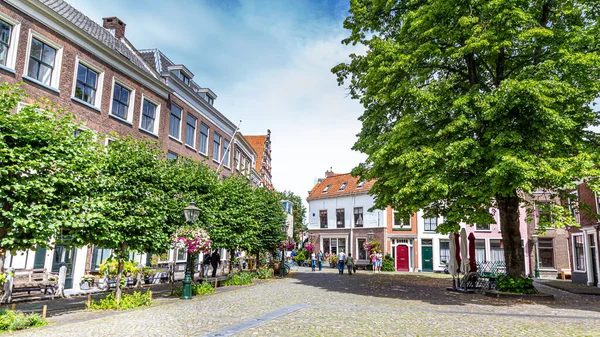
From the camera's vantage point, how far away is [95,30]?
21.2 meters

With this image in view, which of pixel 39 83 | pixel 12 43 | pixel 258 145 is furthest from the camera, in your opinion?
pixel 258 145

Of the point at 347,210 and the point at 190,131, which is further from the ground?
the point at 190,131

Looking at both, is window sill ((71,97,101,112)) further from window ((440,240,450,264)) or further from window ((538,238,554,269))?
window ((538,238,554,269))

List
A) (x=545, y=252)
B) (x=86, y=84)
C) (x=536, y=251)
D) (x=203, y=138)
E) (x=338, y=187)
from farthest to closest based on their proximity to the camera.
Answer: (x=338, y=187), (x=545, y=252), (x=536, y=251), (x=203, y=138), (x=86, y=84)

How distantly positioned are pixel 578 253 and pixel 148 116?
2870 centimetres

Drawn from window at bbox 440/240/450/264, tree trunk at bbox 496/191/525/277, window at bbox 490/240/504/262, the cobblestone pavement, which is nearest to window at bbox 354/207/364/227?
window at bbox 440/240/450/264

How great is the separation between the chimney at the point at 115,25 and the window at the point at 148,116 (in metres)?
4.95

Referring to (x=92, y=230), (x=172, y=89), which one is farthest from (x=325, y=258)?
(x=92, y=230)

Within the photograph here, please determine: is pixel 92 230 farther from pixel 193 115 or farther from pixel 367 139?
pixel 193 115

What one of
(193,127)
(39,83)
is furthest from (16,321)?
(193,127)

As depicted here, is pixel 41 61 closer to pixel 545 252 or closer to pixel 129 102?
pixel 129 102

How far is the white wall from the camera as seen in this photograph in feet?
132

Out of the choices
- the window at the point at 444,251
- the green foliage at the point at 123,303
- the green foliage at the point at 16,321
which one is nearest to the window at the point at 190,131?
the green foliage at the point at 123,303

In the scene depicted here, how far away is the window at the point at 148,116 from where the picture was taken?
22531 millimetres
